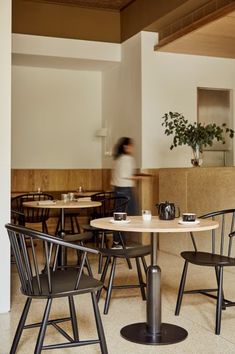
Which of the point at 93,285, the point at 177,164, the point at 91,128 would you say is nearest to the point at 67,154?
the point at 91,128

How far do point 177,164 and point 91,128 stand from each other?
2.00m

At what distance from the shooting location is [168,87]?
7102mm

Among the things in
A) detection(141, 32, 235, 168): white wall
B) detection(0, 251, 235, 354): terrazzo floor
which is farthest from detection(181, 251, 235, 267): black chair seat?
detection(141, 32, 235, 168): white wall

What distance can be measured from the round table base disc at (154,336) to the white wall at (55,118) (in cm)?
524

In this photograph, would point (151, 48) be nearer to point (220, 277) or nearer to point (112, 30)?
point (112, 30)

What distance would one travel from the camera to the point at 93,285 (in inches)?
101

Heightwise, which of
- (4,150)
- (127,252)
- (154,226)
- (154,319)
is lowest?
(154,319)

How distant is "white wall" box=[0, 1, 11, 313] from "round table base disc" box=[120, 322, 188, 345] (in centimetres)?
99

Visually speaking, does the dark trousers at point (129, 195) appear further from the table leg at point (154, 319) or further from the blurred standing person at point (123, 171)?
the table leg at point (154, 319)

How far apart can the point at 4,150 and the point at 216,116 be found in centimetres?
505

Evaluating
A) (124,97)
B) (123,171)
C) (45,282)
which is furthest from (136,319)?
(124,97)

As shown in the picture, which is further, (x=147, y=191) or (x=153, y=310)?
(x=147, y=191)

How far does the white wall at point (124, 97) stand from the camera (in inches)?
277

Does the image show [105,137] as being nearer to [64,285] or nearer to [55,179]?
[55,179]
